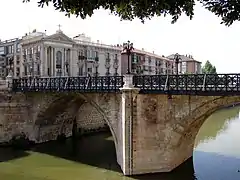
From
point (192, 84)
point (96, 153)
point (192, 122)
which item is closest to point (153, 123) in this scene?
point (192, 122)

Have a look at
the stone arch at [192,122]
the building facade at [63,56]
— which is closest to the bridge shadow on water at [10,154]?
the stone arch at [192,122]

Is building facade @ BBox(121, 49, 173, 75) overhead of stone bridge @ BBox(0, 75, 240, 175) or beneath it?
overhead

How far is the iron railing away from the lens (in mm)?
14688

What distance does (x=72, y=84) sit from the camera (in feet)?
73.3

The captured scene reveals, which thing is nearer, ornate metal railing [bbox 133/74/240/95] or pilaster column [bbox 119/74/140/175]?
ornate metal railing [bbox 133/74/240/95]

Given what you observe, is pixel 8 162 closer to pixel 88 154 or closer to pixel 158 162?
pixel 88 154

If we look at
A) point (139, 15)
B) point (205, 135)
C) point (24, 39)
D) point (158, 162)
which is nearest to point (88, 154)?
point (158, 162)

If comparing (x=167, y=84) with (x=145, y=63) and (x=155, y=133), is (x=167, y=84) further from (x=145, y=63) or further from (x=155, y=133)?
(x=145, y=63)

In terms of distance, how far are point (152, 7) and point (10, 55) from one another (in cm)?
5165

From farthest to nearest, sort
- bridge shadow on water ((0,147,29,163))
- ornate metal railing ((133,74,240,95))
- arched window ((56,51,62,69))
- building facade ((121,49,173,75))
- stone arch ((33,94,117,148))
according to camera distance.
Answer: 1. building facade ((121,49,173,75))
2. arched window ((56,51,62,69))
3. stone arch ((33,94,117,148))
4. bridge shadow on water ((0,147,29,163))
5. ornate metal railing ((133,74,240,95))

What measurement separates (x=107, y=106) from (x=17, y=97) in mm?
9857

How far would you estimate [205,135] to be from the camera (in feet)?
95.4

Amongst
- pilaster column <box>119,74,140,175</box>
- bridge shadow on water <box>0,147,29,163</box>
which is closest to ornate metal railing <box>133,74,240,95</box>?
pilaster column <box>119,74,140,175</box>

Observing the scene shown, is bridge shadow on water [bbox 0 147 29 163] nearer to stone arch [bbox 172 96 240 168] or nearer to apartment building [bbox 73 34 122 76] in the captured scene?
stone arch [bbox 172 96 240 168]
